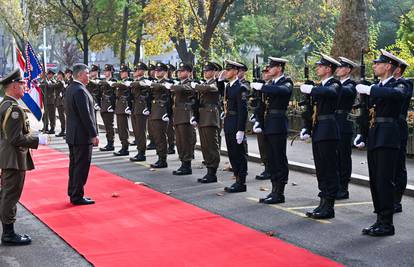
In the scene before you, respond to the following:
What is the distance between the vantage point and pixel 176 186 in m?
10.7

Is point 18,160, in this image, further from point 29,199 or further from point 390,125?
point 390,125

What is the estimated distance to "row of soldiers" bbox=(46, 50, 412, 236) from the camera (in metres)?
7.34

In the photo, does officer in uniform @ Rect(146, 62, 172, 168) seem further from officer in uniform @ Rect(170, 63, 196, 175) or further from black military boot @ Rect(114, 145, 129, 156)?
black military boot @ Rect(114, 145, 129, 156)

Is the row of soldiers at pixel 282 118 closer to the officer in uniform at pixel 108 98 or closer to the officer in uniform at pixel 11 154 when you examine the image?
the officer in uniform at pixel 108 98

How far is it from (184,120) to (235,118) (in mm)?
2095

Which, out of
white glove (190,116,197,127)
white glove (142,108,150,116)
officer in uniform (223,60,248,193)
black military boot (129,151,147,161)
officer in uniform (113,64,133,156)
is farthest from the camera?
officer in uniform (113,64,133,156)

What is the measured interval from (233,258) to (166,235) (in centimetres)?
121

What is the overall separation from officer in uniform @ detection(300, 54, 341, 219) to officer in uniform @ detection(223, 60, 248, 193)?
1.74 meters

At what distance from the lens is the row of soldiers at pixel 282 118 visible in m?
7.34

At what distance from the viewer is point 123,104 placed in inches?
573

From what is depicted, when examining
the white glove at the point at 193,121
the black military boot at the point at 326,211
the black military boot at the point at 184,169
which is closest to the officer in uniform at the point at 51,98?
the black military boot at the point at 184,169

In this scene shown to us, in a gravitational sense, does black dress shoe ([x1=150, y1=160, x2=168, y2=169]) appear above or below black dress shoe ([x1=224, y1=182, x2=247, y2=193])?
above

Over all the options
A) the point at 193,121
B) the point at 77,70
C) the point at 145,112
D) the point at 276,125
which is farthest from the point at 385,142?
the point at 145,112

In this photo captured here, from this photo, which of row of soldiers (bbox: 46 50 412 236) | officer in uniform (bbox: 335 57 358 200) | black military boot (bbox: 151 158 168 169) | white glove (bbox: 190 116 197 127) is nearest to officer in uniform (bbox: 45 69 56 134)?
row of soldiers (bbox: 46 50 412 236)
